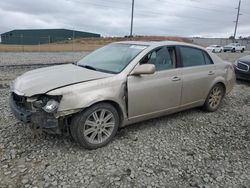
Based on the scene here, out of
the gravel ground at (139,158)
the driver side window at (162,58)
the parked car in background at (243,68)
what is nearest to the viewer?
the gravel ground at (139,158)

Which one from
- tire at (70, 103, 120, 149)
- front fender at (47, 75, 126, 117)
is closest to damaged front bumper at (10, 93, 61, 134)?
front fender at (47, 75, 126, 117)

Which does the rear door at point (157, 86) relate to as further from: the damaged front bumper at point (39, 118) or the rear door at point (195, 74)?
the damaged front bumper at point (39, 118)

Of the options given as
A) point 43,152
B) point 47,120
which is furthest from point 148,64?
point 43,152

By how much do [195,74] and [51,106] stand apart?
9.43ft

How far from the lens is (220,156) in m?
3.76

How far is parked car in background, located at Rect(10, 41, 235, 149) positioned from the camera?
134 inches

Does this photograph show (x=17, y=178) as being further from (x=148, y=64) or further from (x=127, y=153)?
(x=148, y=64)

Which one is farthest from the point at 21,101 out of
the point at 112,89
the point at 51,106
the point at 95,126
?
the point at 112,89

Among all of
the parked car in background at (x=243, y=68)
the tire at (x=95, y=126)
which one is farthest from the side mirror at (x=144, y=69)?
the parked car in background at (x=243, y=68)

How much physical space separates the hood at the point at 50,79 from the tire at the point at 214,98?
262 cm

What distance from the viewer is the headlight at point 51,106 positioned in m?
3.31

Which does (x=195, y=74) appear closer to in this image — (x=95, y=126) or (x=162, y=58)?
(x=162, y=58)

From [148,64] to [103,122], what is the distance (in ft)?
3.74

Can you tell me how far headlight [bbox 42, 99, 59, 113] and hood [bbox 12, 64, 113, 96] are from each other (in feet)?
0.53
